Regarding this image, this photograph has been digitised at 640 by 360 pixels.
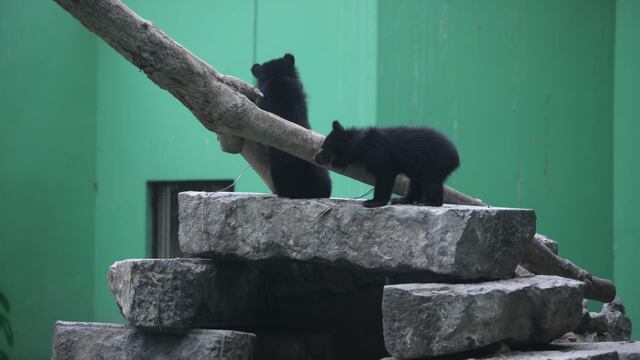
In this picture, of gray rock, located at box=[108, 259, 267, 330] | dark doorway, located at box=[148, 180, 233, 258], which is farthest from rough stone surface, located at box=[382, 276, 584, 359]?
dark doorway, located at box=[148, 180, 233, 258]

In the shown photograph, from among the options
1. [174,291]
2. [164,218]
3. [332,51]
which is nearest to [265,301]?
[174,291]

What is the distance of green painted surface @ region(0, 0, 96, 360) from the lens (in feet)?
35.9

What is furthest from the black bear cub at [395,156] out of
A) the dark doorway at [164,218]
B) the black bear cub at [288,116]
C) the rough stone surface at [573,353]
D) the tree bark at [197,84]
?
the dark doorway at [164,218]

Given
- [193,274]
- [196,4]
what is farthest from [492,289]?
[196,4]

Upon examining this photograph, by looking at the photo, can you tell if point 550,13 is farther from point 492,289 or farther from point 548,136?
point 492,289

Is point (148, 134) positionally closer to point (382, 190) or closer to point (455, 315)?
point (382, 190)

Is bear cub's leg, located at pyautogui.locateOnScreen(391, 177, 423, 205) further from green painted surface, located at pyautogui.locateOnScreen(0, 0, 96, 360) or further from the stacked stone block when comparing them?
green painted surface, located at pyautogui.locateOnScreen(0, 0, 96, 360)

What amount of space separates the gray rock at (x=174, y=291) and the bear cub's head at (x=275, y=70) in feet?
3.89

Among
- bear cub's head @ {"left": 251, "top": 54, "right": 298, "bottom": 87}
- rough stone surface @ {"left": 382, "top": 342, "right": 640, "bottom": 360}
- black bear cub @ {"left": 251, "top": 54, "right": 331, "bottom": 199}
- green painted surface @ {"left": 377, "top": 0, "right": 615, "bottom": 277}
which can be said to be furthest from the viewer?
green painted surface @ {"left": 377, "top": 0, "right": 615, "bottom": 277}

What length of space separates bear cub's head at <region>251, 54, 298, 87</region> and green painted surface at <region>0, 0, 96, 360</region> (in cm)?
563

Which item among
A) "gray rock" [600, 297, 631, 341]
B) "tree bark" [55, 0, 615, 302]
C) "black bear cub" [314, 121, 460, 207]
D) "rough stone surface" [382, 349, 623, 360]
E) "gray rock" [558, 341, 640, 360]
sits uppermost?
"tree bark" [55, 0, 615, 302]

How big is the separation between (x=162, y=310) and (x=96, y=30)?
1.66m

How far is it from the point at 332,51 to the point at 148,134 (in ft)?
8.93

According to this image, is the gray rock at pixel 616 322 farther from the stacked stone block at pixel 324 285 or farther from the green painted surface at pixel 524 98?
the green painted surface at pixel 524 98
